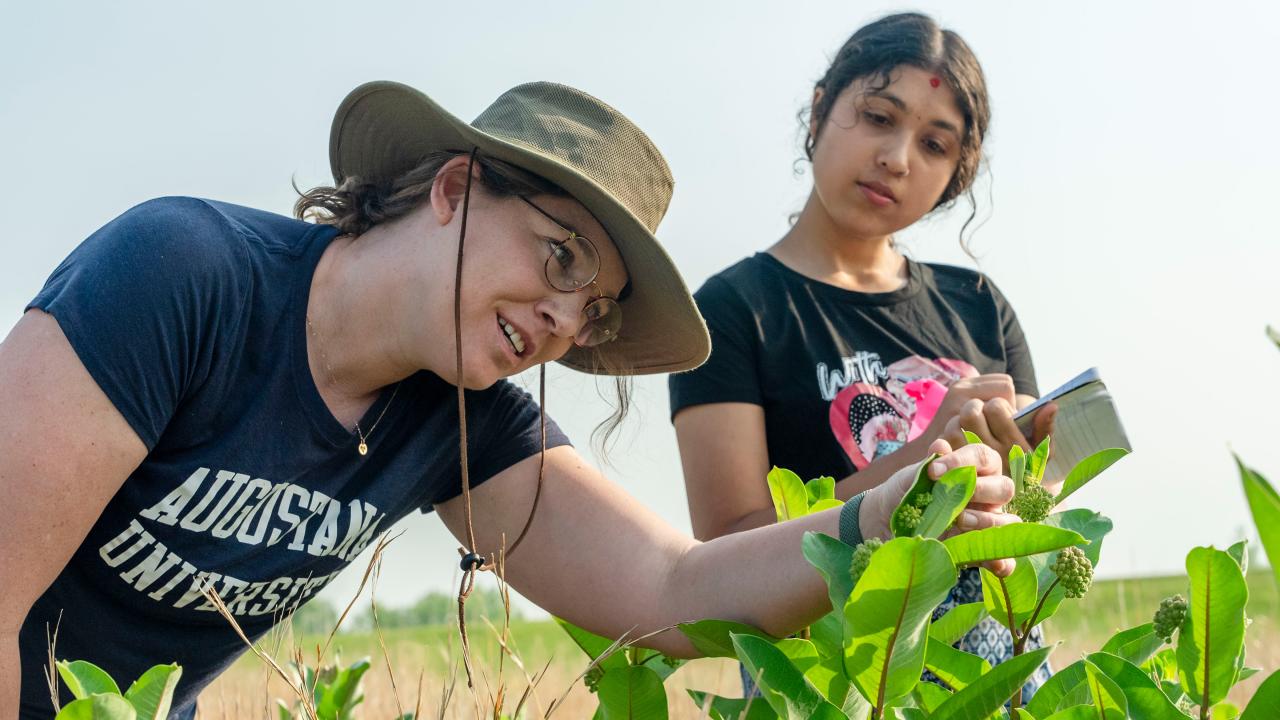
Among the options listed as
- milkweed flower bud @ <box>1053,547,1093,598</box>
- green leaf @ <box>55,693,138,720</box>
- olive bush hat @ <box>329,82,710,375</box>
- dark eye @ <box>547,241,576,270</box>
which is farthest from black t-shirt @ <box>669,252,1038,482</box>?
green leaf @ <box>55,693,138,720</box>

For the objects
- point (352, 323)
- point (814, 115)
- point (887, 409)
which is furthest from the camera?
point (814, 115)

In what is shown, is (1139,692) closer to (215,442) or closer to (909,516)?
(909,516)

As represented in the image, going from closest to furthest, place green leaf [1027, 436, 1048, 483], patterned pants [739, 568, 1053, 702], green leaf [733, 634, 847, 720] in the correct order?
green leaf [733, 634, 847, 720] < green leaf [1027, 436, 1048, 483] < patterned pants [739, 568, 1053, 702]

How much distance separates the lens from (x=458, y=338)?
1.58 m

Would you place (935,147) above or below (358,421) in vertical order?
above

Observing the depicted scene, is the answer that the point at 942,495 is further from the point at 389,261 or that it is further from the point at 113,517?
the point at 113,517

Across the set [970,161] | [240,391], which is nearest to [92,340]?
[240,391]

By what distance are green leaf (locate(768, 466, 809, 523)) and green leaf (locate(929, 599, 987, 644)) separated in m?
0.26

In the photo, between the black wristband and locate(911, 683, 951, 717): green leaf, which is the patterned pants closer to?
the black wristband

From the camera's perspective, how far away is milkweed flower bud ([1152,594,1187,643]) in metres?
1.05

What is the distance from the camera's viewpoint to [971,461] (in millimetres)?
1188

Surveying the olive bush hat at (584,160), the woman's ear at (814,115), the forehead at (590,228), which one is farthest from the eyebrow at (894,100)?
the forehead at (590,228)

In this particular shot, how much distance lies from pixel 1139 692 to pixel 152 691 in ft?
2.80

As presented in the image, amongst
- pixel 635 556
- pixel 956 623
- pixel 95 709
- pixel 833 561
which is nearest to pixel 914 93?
pixel 635 556
